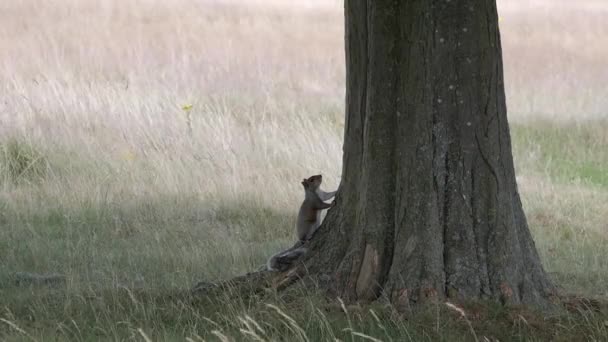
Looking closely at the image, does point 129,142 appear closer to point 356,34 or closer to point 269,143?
point 269,143

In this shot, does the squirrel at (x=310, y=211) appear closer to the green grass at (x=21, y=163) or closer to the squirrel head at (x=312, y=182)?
the squirrel head at (x=312, y=182)

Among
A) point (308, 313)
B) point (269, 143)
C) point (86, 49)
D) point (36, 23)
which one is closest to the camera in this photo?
point (308, 313)

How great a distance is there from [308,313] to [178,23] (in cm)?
1621

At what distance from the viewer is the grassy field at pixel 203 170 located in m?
5.46

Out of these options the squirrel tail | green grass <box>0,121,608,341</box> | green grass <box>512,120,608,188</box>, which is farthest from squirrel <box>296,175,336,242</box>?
green grass <box>512,120,608,188</box>

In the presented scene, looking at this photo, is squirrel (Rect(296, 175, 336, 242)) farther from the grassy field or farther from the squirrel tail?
the grassy field

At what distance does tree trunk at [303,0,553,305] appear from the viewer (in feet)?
17.9

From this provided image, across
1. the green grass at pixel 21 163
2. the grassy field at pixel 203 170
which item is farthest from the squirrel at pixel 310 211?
the green grass at pixel 21 163

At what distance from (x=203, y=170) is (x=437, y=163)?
518 centimetres

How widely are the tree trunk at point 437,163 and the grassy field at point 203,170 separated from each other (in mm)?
259

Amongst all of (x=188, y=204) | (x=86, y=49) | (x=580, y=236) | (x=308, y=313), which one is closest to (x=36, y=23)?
(x=86, y=49)

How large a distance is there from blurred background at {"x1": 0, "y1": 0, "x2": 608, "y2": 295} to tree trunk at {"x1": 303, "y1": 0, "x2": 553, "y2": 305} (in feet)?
5.37

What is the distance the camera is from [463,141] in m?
5.49

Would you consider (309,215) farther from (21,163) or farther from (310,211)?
(21,163)
